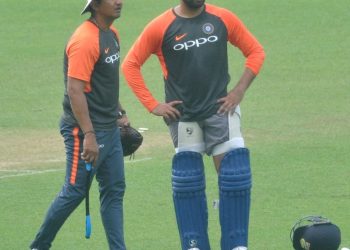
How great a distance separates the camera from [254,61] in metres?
9.73

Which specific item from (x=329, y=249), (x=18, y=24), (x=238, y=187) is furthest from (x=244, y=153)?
(x=18, y=24)

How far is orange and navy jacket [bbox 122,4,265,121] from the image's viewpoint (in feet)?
31.1

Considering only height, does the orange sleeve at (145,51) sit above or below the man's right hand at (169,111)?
above

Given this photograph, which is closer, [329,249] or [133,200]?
[329,249]

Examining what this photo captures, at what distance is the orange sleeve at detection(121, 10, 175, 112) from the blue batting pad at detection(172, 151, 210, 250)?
463 millimetres

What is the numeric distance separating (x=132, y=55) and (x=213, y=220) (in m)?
2.17

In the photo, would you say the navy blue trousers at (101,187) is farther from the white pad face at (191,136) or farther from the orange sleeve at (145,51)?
the white pad face at (191,136)

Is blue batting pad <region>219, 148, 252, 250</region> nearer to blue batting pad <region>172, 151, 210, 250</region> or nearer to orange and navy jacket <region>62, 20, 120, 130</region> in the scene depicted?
blue batting pad <region>172, 151, 210, 250</region>

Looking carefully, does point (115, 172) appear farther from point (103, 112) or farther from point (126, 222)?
point (126, 222)

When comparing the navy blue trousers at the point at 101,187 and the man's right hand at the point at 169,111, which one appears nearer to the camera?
the man's right hand at the point at 169,111

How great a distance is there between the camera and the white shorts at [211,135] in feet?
31.3

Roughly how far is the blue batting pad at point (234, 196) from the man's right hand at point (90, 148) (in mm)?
877

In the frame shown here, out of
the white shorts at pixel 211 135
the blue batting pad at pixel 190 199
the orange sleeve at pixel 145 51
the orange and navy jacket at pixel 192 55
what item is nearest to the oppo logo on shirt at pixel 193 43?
the orange and navy jacket at pixel 192 55

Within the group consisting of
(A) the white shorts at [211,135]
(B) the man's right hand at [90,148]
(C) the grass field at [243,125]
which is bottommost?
(C) the grass field at [243,125]
